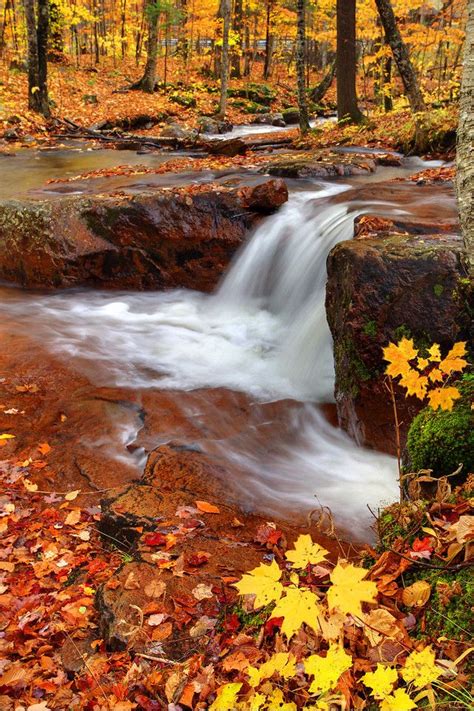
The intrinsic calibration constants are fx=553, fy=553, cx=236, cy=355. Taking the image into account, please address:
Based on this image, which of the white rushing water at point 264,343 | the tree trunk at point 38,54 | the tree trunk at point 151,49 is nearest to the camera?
the white rushing water at point 264,343

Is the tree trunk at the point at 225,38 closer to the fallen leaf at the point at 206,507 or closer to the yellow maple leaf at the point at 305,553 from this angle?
the fallen leaf at the point at 206,507

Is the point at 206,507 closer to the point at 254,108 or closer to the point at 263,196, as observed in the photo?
the point at 263,196

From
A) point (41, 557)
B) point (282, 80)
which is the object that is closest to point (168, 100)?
point (282, 80)

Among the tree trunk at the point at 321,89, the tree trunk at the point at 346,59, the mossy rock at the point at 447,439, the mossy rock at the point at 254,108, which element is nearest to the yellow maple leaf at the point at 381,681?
the mossy rock at the point at 447,439

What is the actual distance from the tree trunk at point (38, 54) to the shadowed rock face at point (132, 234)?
11753mm

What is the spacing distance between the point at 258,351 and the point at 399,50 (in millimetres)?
9847

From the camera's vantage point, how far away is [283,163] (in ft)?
37.0

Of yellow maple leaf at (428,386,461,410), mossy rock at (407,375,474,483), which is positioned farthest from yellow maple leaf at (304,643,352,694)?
yellow maple leaf at (428,386,461,410)

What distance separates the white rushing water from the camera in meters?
4.67

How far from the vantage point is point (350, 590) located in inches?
79.4

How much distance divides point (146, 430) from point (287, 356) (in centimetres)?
235

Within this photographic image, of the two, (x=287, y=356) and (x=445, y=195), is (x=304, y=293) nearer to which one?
(x=287, y=356)

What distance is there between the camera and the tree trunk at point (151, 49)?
22.2 m

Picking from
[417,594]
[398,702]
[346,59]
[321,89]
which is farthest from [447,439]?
[321,89]
